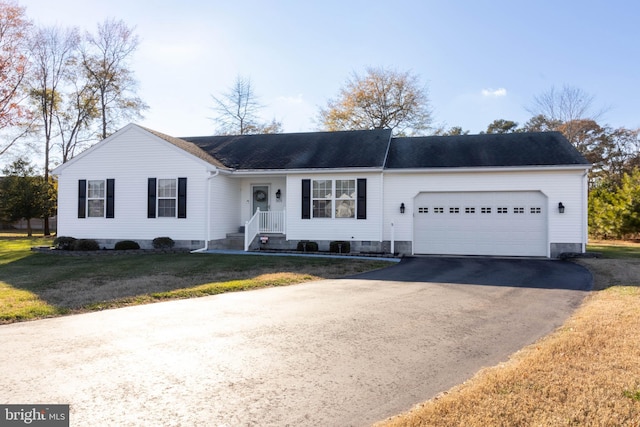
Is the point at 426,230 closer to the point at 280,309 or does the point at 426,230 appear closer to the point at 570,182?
the point at 570,182

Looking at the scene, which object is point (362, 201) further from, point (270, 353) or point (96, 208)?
point (270, 353)

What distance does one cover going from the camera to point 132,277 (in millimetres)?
9656

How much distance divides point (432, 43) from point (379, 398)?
49.7 ft

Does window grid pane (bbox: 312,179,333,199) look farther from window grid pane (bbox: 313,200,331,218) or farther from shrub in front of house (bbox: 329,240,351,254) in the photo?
shrub in front of house (bbox: 329,240,351,254)

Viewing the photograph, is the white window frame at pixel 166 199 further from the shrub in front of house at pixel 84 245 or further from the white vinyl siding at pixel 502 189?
the white vinyl siding at pixel 502 189

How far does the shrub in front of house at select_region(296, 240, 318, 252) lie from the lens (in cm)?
1551

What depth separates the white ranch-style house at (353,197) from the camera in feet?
48.7

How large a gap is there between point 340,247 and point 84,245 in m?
9.89

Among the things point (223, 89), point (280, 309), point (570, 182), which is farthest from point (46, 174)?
point (570, 182)

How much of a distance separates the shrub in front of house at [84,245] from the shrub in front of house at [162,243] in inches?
90.3

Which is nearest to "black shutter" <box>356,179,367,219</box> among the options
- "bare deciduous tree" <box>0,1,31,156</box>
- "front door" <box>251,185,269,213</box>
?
"front door" <box>251,185,269,213</box>

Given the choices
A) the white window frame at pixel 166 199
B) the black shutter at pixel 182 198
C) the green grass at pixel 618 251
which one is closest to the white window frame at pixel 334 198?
the black shutter at pixel 182 198

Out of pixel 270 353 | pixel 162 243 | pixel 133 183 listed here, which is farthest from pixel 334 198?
pixel 270 353

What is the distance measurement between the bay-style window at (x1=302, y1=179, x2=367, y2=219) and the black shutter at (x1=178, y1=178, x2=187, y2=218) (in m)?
4.66
